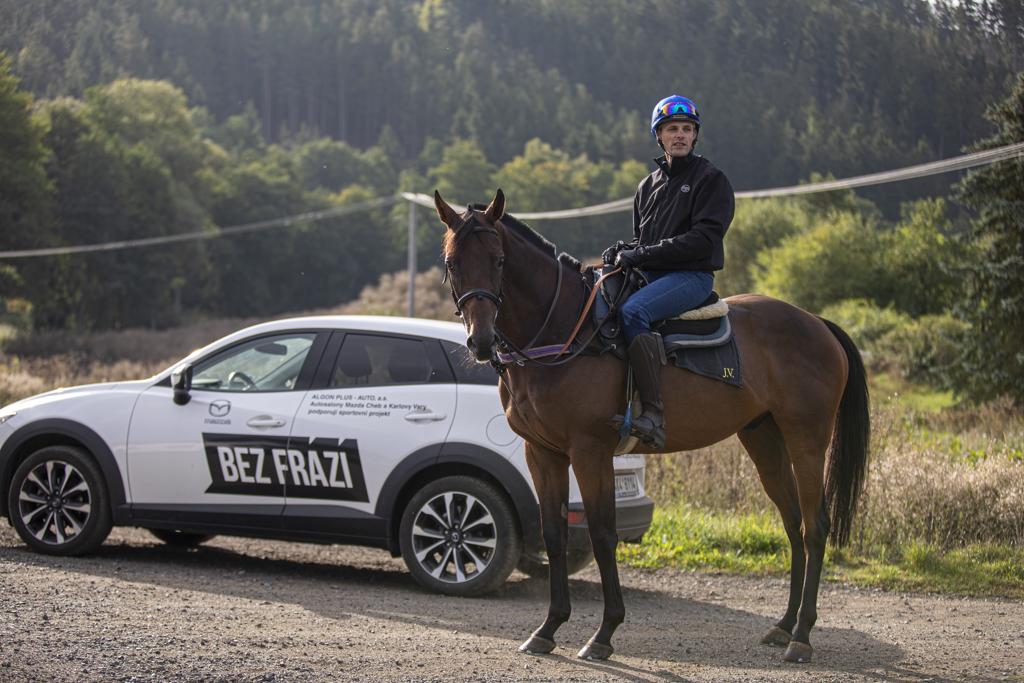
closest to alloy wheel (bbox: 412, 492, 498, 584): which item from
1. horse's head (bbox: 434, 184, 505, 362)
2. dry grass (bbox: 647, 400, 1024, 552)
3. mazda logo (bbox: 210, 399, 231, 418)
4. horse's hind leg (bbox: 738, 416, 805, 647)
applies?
mazda logo (bbox: 210, 399, 231, 418)

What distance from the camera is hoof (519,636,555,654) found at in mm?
6508

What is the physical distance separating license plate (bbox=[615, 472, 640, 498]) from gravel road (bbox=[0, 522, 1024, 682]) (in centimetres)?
84

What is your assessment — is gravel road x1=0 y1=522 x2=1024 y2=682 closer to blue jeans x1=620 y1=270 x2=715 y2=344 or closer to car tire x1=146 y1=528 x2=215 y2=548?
car tire x1=146 y1=528 x2=215 y2=548

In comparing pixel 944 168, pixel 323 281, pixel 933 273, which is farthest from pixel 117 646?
pixel 323 281

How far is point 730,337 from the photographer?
7027 mm

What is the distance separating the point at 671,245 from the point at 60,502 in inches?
216

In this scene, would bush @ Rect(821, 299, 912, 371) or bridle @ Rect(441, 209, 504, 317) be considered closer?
bridle @ Rect(441, 209, 504, 317)

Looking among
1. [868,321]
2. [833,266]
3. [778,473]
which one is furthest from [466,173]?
[778,473]

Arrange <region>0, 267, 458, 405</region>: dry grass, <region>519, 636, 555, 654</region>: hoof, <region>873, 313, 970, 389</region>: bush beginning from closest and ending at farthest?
<region>519, 636, 555, 654</region>: hoof
<region>873, 313, 970, 389</region>: bush
<region>0, 267, 458, 405</region>: dry grass

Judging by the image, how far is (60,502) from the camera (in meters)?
9.19

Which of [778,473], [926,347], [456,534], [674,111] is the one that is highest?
[674,111]

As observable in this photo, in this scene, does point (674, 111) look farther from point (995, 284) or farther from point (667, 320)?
point (995, 284)

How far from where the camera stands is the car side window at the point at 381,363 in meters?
8.74

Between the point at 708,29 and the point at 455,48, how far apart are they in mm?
81476
